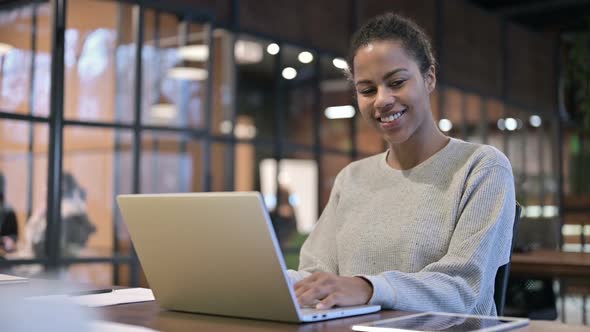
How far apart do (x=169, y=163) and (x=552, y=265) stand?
326 cm

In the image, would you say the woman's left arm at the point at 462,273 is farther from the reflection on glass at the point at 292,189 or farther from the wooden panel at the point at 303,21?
the wooden panel at the point at 303,21

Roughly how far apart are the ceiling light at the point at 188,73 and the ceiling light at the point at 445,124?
419cm

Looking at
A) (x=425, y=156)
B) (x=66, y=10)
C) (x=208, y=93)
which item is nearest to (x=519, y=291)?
(x=425, y=156)

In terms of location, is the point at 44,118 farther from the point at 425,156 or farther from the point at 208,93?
the point at 425,156

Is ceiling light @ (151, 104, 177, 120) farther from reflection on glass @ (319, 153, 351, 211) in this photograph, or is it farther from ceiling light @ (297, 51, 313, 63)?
reflection on glass @ (319, 153, 351, 211)

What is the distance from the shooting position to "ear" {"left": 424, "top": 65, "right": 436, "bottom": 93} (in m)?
2.03

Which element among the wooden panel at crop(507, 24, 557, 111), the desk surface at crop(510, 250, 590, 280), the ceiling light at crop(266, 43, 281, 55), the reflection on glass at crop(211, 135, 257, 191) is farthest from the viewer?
the wooden panel at crop(507, 24, 557, 111)

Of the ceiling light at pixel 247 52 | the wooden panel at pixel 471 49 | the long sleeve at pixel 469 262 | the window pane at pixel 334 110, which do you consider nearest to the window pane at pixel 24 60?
the ceiling light at pixel 247 52

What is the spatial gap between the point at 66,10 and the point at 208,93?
1.39 m

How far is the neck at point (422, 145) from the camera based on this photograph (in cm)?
201

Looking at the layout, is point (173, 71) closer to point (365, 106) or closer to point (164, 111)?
point (164, 111)

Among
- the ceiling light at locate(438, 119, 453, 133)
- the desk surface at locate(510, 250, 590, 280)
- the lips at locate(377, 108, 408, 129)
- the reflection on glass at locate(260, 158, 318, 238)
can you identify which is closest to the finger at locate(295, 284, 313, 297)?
the lips at locate(377, 108, 408, 129)

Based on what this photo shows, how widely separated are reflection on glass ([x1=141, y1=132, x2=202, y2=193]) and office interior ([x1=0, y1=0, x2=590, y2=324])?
1 cm

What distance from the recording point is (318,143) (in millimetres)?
7605
